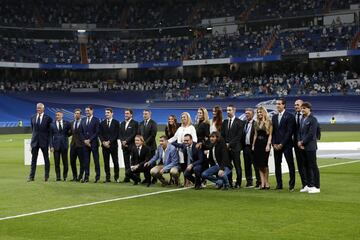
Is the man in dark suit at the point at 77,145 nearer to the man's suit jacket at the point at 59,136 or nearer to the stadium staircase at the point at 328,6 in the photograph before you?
the man's suit jacket at the point at 59,136

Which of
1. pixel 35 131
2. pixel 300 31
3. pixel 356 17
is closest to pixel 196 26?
pixel 300 31

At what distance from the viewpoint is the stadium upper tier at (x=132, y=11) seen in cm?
7144

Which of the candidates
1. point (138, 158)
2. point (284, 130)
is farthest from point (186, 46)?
point (284, 130)

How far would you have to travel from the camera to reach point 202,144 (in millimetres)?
15406

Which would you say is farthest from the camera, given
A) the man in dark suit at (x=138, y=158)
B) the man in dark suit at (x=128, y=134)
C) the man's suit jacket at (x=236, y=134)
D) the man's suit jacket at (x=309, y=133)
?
the man in dark suit at (x=128, y=134)

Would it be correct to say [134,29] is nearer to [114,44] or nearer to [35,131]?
[114,44]

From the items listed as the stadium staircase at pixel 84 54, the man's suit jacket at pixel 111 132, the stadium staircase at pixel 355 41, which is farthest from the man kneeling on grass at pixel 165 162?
the stadium staircase at pixel 84 54

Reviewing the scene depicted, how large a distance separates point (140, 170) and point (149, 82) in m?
58.0

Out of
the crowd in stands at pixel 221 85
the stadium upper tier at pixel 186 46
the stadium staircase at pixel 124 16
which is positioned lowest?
the crowd in stands at pixel 221 85

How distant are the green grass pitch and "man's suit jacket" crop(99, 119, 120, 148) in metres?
1.35

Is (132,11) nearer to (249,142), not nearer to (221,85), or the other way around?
(221,85)

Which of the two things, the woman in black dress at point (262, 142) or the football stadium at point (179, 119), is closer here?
the football stadium at point (179, 119)

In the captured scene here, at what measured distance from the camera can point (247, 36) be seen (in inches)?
2761

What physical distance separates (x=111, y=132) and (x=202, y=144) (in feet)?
10.1
